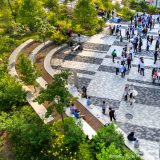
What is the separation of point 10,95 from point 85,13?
14.2 m

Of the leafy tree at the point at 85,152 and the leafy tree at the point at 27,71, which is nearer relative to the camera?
the leafy tree at the point at 85,152

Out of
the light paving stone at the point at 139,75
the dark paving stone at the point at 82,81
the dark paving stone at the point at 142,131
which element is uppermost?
the dark paving stone at the point at 82,81

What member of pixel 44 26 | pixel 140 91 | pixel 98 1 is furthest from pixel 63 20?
pixel 140 91

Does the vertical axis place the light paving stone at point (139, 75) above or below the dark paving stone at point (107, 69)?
below

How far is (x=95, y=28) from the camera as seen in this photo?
3419cm

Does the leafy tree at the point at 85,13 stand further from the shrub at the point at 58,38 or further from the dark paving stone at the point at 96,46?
the shrub at the point at 58,38

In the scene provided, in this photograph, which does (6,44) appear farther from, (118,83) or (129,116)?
(129,116)

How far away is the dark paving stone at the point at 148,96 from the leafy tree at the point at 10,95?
8439 mm

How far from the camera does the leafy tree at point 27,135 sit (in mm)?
17031

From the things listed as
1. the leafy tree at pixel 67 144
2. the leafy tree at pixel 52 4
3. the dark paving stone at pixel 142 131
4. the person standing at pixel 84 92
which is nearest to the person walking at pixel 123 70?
the person standing at pixel 84 92

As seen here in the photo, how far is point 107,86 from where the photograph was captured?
25.0 metres

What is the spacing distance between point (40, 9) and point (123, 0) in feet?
46.1

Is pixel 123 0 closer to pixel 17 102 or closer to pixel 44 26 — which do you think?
pixel 44 26

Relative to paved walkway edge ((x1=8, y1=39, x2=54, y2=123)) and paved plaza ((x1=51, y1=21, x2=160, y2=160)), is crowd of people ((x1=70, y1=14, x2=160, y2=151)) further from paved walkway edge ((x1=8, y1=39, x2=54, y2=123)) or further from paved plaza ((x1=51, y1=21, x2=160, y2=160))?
paved walkway edge ((x1=8, y1=39, x2=54, y2=123))
